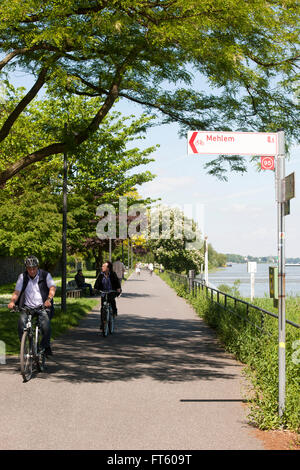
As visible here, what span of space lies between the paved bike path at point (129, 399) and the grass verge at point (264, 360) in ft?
0.71

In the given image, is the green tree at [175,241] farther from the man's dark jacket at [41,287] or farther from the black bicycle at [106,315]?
the man's dark jacket at [41,287]

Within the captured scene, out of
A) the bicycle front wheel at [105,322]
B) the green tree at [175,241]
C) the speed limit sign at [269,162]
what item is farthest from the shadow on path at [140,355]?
the green tree at [175,241]

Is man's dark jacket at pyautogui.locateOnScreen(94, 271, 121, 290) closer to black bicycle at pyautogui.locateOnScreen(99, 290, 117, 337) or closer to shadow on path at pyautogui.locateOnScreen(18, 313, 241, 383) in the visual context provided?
black bicycle at pyautogui.locateOnScreen(99, 290, 117, 337)

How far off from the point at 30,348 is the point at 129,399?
217 cm

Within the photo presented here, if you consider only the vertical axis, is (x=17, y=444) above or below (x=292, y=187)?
below

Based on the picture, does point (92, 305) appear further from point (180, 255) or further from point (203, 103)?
point (180, 255)

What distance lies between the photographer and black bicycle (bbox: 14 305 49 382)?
28.2 feet

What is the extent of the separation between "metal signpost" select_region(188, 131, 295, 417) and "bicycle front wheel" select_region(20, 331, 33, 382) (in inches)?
150

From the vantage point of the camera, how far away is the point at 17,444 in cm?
546

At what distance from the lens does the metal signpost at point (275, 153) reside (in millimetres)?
6277

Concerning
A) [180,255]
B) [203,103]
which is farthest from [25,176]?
[180,255]

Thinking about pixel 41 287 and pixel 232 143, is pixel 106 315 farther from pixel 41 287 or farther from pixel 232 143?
pixel 232 143

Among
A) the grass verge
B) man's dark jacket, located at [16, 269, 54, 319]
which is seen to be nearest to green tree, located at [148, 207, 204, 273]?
the grass verge

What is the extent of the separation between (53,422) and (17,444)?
2.89ft
